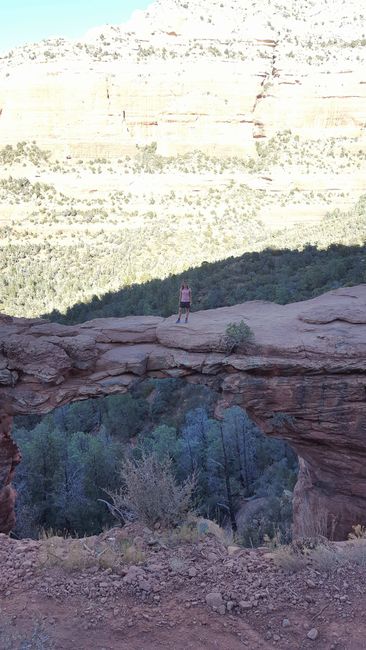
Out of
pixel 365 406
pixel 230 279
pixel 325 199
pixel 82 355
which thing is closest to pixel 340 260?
pixel 230 279

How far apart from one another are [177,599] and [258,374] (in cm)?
534

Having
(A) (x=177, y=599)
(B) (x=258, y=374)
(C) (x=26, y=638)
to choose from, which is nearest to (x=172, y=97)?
(B) (x=258, y=374)

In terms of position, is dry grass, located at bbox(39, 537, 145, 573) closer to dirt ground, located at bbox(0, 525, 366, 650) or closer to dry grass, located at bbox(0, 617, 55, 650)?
dirt ground, located at bbox(0, 525, 366, 650)

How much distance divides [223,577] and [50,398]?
5.71 m

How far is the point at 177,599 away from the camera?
5.64 meters

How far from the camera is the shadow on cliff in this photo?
2405 cm

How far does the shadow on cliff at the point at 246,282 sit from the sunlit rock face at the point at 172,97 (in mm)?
27108

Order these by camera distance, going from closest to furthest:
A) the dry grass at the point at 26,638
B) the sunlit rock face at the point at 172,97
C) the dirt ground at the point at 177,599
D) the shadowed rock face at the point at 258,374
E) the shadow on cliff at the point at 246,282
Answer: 1. the dry grass at the point at 26,638
2. the dirt ground at the point at 177,599
3. the shadowed rock face at the point at 258,374
4. the shadow on cliff at the point at 246,282
5. the sunlit rock face at the point at 172,97

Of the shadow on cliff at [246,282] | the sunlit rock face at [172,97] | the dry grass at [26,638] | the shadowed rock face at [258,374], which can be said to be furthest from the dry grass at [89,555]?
the sunlit rock face at [172,97]

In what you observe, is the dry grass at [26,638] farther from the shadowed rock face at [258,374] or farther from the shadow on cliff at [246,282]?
the shadow on cliff at [246,282]

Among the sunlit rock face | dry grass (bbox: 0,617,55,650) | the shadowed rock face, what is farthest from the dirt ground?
the sunlit rock face

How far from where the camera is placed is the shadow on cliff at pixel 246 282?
24.0 m

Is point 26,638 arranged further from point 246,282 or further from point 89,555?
point 246,282

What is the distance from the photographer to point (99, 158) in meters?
52.5
